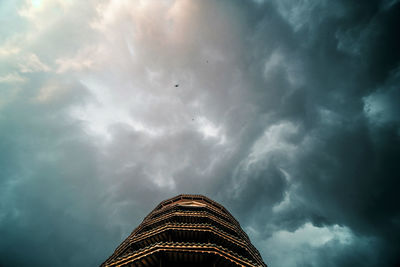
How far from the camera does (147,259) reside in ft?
33.5

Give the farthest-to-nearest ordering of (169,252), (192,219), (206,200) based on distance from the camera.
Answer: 1. (206,200)
2. (192,219)
3. (169,252)

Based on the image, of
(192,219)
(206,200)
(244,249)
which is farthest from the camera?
(206,200)

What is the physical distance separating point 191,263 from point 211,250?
154cm

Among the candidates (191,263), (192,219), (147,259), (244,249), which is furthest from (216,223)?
(147,259)

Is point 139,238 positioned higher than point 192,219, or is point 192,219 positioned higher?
point 192,219

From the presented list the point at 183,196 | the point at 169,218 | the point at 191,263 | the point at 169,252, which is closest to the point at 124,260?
the point at 169,252

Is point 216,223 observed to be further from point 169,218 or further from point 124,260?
point 124,260

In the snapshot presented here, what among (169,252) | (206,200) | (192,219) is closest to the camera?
→ (169,252)

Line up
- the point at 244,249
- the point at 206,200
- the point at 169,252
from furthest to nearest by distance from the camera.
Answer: the point at 206,200 → the point at 244,249 → the point at 169,252

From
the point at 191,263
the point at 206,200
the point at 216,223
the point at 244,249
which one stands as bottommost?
the point at 191,263

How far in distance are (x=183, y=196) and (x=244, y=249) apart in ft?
45.1

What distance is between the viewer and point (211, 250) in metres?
10.2

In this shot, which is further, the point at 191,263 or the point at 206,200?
the point at 206,200

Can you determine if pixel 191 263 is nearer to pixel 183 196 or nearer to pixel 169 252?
pixel 169 252
